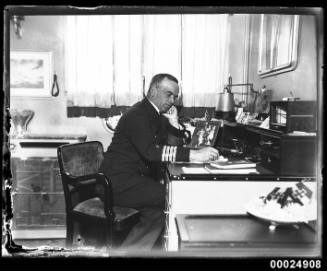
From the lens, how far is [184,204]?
248 centimetres

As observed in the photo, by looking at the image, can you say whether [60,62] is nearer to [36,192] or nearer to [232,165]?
[36,192]

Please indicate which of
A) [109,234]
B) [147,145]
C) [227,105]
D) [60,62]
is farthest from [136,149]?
[60,62]

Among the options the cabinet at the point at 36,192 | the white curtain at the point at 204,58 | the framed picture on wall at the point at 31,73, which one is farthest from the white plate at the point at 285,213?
the framed picture on wall at the point at 31,73

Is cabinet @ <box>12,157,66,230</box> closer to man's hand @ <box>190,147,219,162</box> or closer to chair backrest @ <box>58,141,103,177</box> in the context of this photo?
chair backrest @ <box>58,141,103,177</box>

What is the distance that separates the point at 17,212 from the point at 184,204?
2.22m

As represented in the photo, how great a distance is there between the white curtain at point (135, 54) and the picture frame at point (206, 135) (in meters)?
0.91

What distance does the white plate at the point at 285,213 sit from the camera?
1.69 m

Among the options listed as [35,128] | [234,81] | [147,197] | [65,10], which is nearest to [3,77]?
[65,10]

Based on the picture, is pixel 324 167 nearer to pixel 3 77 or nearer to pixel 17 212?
pixel 3 77

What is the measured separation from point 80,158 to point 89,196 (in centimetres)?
35

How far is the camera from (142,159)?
10.5 feet
